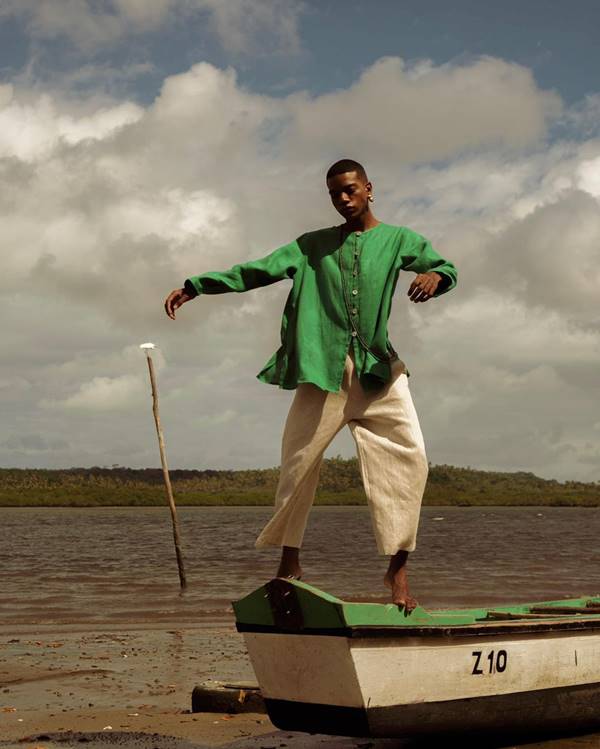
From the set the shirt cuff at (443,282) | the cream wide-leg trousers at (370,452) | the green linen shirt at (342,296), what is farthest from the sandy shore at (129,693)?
the shirt cuff at (443,282)

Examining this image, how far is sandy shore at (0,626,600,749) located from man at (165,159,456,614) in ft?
6.05

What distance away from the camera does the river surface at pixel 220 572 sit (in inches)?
733

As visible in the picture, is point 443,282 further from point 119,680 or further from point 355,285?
point 119,680

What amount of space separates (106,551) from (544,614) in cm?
2841

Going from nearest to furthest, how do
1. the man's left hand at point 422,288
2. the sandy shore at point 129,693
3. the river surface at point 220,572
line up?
1. the man's left hand at point 422,288
2. the sandy shore at point 129,693
3. the river surface at point 220,572

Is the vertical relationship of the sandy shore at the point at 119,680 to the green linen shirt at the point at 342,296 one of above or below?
below

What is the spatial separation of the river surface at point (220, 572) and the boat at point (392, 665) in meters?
10.1

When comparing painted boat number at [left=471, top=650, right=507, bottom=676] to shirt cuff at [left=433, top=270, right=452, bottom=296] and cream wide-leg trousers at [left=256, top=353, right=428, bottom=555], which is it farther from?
shirt cuff at [left=433, top=270, right=452, bottom=296]

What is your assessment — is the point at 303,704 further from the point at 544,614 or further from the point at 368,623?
the point at 544,614

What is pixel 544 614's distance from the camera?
8.45 metres

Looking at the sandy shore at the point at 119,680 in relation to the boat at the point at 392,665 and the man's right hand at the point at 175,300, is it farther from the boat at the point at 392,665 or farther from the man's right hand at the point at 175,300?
the man's right hand at the point at 175,300

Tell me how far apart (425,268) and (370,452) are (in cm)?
110

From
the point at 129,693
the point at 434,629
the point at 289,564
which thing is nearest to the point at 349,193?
the point at 289,564

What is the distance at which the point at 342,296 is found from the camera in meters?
5.95
